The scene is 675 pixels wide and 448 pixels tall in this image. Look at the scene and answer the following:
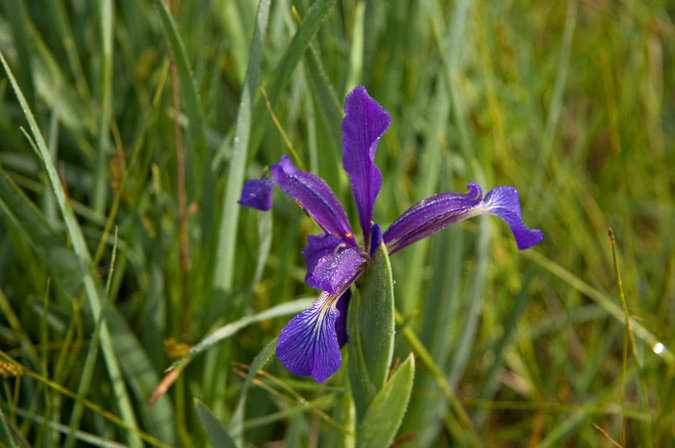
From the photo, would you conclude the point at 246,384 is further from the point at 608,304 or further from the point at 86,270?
the point at 608,304

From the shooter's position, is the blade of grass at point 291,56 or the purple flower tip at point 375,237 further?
the blade of grass at point 291,56

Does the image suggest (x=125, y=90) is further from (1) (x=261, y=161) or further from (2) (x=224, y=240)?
(2) (x=224, y=240)

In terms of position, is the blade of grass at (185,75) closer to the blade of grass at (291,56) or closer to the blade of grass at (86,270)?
the blade of grass at (291,56)

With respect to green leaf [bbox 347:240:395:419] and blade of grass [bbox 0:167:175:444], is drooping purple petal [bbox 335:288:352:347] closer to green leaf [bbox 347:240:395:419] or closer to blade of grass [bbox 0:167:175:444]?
green leaf [bbox 347:240:395:419]

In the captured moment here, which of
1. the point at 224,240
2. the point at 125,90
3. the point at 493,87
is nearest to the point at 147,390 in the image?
the point at 224,240

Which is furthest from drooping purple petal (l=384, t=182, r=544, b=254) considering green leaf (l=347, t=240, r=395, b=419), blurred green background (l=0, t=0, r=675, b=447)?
blurred green background (l=0, t=0, r=675, b=447)

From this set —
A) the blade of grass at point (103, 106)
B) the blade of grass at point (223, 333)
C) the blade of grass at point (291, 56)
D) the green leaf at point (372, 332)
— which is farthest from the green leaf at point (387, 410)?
the blade of grass at point (103, 106)

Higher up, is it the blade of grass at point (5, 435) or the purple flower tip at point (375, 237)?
the purple flower tip at point (375, 237)

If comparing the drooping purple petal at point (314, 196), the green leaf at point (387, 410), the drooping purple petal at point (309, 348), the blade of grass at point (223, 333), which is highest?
the drooping purple petal at point (314, 196)

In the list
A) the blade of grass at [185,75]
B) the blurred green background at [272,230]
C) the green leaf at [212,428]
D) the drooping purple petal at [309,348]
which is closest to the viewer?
the drooping purple petal at [309,348]
